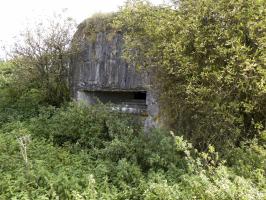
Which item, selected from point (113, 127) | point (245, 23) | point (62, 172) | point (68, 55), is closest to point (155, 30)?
point (245, 23)

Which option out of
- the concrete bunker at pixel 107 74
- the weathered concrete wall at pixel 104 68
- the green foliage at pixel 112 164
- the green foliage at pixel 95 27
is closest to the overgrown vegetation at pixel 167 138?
the green foliage at pixel 112 164

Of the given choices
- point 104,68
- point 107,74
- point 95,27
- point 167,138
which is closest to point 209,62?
point 167,138

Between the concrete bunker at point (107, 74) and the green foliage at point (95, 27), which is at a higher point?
the green foliage at point (95, 27)

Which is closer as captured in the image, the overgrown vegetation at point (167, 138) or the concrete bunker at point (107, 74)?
the overgrown vegetation at point (167, 138)

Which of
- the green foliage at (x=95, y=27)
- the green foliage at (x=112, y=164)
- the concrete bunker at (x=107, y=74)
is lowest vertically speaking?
the green foliage at (x=112, y=164)

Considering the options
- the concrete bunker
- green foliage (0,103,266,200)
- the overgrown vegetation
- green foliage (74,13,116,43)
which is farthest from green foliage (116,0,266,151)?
green foliage (74,13,116,43)

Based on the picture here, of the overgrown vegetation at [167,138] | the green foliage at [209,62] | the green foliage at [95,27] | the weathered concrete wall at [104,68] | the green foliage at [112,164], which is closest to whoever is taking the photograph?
the green foliage at [112,164]

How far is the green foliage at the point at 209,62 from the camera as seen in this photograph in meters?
6.67

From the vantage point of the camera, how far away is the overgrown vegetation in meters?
5.57

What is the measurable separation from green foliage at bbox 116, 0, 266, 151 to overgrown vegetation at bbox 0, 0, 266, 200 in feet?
0.07

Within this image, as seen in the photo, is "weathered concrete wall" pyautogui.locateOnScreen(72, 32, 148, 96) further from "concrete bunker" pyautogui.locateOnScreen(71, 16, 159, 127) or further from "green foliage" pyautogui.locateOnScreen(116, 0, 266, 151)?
"green foliage" pyautogui.locateOnScreen(116, 0, 266, 151)

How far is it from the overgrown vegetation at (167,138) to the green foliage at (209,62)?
0.07 ft

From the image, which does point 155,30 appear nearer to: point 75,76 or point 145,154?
point 145,154

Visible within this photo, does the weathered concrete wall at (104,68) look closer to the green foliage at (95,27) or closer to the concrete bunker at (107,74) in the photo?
the concrete bunker at (107,74)
